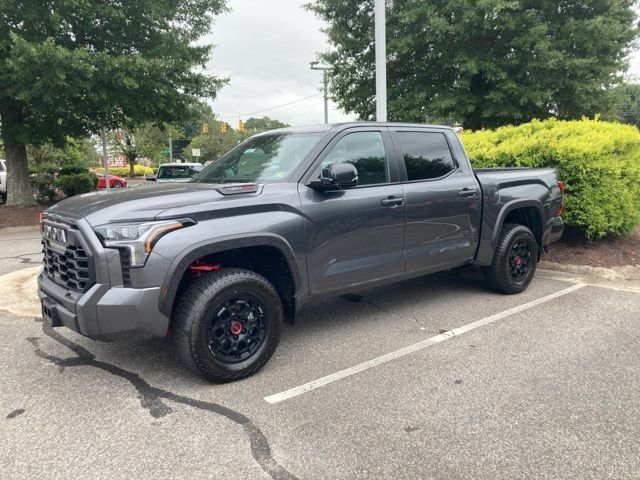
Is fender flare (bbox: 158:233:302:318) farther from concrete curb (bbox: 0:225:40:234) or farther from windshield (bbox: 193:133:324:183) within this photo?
concrete curb (bbox: 0:225:40:234)

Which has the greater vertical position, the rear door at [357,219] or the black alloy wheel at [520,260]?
the rear door at [357,219]

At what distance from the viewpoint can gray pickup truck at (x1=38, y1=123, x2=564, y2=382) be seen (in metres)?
3.18

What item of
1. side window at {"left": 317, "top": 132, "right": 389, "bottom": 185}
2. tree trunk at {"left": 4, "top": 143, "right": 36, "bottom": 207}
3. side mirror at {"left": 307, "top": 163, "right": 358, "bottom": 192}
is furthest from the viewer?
tree trunk at {"left": 4, "top": 143, "right": 36, "bottom": 207}

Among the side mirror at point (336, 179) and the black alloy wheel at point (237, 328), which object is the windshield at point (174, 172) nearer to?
the side mirror at point (336, 179)

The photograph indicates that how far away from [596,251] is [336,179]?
16.7ft

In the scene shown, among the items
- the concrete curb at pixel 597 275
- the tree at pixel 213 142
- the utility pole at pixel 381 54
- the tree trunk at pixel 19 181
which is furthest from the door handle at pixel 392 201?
the tree at pixel 213 142

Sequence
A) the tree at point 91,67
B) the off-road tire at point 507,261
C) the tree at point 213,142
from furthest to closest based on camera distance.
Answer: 1. the tree at point 213,142
2. the tree at point 91,67
3. the off-road tire at point 507,261

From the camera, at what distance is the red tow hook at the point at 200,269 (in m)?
3.56

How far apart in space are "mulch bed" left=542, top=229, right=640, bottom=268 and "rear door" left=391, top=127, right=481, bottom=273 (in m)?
2.56

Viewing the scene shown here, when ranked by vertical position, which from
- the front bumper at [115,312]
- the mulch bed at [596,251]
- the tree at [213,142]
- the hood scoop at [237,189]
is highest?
the tree at [213,142]

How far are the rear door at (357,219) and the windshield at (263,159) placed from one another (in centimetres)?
21

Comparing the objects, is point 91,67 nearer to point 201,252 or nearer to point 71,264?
point 71,264

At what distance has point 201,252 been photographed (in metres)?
3.34

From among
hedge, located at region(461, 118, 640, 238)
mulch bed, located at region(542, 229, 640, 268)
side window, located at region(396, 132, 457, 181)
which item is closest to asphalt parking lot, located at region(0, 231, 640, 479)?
side window, located at region(396, 132, 457, 181)
